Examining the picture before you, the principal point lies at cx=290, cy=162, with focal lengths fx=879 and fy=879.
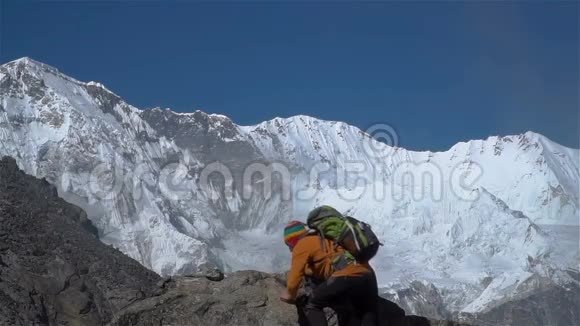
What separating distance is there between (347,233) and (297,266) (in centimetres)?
68

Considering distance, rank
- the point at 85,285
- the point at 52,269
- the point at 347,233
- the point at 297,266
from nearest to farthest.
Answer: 1. the point at 297,266
2. the point at 347,233
3. the point at 52,269
4. the point at 85,285

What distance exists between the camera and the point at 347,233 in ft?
32.6

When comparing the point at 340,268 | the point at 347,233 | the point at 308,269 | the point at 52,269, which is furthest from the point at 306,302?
the point at 52,269

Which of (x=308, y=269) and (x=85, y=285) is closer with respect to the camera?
(x=308, y=269)

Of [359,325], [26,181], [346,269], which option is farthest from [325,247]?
[26,181]

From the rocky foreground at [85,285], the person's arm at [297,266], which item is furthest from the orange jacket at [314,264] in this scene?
the rocky foreground at [85,285]

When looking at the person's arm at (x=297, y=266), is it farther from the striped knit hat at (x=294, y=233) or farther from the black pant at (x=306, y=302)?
the striped knit hat at (x=294, y=233)

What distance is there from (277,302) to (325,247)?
403 cm

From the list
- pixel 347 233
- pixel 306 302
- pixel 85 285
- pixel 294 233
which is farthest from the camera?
pixel 85 285

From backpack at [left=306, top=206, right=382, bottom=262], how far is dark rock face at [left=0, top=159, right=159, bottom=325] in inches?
1535

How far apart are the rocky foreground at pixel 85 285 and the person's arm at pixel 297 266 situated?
137 inches

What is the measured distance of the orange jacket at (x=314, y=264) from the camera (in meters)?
9.87

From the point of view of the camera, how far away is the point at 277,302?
13.8 meters

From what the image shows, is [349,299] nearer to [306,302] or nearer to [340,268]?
[340,268]
